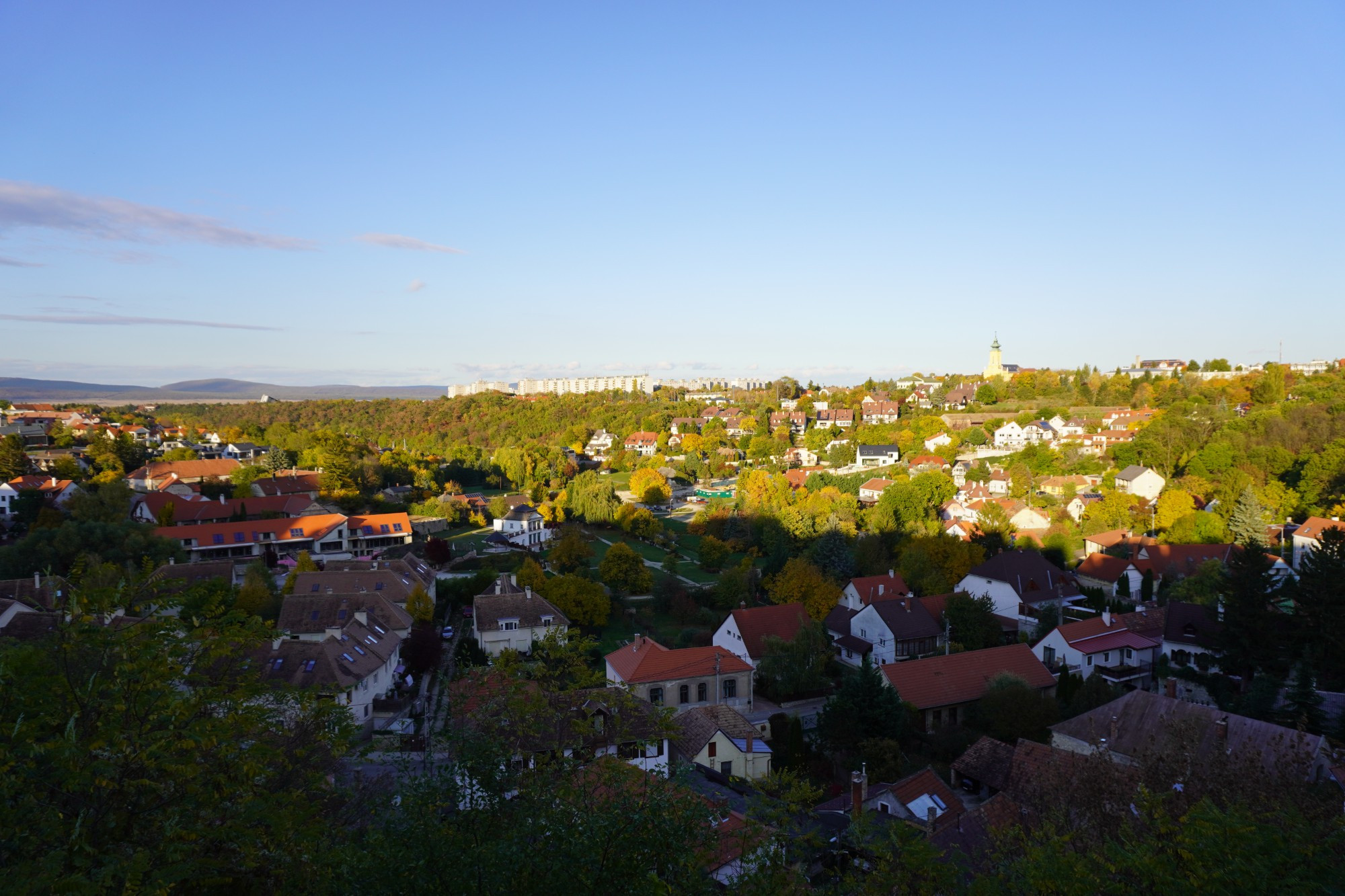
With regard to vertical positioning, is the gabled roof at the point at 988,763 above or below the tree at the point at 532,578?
below

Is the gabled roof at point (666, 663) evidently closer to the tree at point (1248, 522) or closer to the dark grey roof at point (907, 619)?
the dark grey roof at point (907, 619)

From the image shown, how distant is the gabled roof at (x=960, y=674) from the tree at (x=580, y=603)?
891cm

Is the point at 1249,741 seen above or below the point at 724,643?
above

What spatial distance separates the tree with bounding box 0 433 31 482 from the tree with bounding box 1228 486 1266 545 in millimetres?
52282

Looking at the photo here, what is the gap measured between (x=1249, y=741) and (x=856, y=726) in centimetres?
632

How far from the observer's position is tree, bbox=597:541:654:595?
27.3 m

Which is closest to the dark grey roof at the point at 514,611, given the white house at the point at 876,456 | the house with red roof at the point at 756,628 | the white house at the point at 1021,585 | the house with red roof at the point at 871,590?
the house with red roof at the point at 756,628

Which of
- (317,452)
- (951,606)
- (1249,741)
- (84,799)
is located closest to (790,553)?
(951,606)

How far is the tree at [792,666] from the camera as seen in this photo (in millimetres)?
18922

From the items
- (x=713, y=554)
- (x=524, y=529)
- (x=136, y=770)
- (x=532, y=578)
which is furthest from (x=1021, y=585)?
(x=136, y=770)

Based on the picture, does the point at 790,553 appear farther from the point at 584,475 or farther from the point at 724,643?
the point at 584,475

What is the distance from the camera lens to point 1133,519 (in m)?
33.8

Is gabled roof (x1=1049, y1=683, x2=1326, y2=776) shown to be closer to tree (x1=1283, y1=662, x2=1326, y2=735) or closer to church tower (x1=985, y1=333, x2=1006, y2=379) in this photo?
tree (x1=1283, y1=662, x2=1326, y2=735)

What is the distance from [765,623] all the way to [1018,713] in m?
7.25
